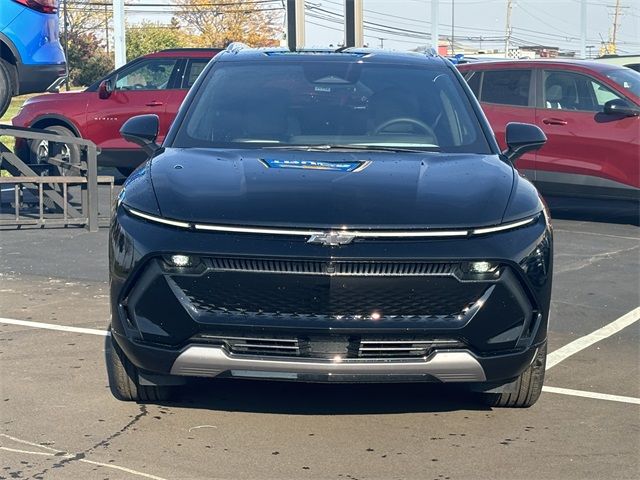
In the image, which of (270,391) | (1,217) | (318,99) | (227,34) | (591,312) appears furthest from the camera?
(227,34)

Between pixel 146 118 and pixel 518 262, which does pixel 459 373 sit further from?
pixel 146 118

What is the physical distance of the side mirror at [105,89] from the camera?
1521 centimetres

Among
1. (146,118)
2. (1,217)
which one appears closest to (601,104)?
(1,217)

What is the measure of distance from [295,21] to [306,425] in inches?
361

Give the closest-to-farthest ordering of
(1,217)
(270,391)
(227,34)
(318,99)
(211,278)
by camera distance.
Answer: (211,278) → (270,391) → (318,99) → (1,217) → (227,34)

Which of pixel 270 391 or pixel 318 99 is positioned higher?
pixel 318 99

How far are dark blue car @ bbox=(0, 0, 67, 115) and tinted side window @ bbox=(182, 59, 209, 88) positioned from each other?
172cm

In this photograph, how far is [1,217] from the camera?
12.0 m

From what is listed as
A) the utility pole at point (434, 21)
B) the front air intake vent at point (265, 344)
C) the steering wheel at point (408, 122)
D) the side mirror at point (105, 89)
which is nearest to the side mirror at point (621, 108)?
the steering wheel at point (408, 122)

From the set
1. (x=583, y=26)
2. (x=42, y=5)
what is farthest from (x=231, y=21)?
(x=42, y=5)

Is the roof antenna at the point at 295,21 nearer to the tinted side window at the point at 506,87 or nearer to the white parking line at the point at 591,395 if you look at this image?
the tinted side window at the point at 506,87

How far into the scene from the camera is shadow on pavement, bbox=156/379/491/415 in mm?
5289

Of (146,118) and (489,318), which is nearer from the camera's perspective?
(489,318)

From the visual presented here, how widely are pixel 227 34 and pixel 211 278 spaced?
67830 millimetres
